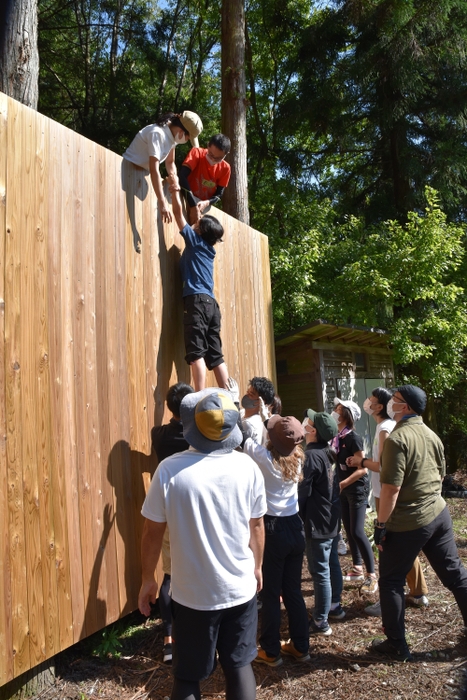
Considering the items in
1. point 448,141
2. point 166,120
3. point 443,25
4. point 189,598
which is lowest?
point 189,598

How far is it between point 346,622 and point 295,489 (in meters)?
1.60

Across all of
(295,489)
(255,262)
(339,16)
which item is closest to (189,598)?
(295,489)

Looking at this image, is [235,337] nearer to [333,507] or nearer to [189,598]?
[333,507]

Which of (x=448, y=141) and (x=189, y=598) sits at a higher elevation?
(x=448, y=141)

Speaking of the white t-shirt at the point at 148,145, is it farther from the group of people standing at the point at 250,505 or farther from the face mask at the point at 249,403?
the face mask at the point at 249,403

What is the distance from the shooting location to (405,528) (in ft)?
12.8

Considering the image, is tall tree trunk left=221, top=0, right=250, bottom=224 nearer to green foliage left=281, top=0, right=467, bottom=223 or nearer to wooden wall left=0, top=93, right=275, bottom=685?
green foliage left=281, top=0, right=467, bottom=223

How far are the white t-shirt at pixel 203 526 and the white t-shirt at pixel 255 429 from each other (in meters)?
1.43

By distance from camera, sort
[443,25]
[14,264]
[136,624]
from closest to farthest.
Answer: [14,264] < [136,624] < [443,25]

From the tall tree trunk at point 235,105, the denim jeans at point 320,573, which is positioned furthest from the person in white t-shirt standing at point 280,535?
the tall tree trunk at point 235,105

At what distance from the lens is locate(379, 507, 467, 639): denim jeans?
388 cm

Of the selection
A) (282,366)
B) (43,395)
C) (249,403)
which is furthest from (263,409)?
(282,366)

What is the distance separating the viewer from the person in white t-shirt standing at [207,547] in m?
2.52

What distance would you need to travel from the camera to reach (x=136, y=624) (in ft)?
14.6
